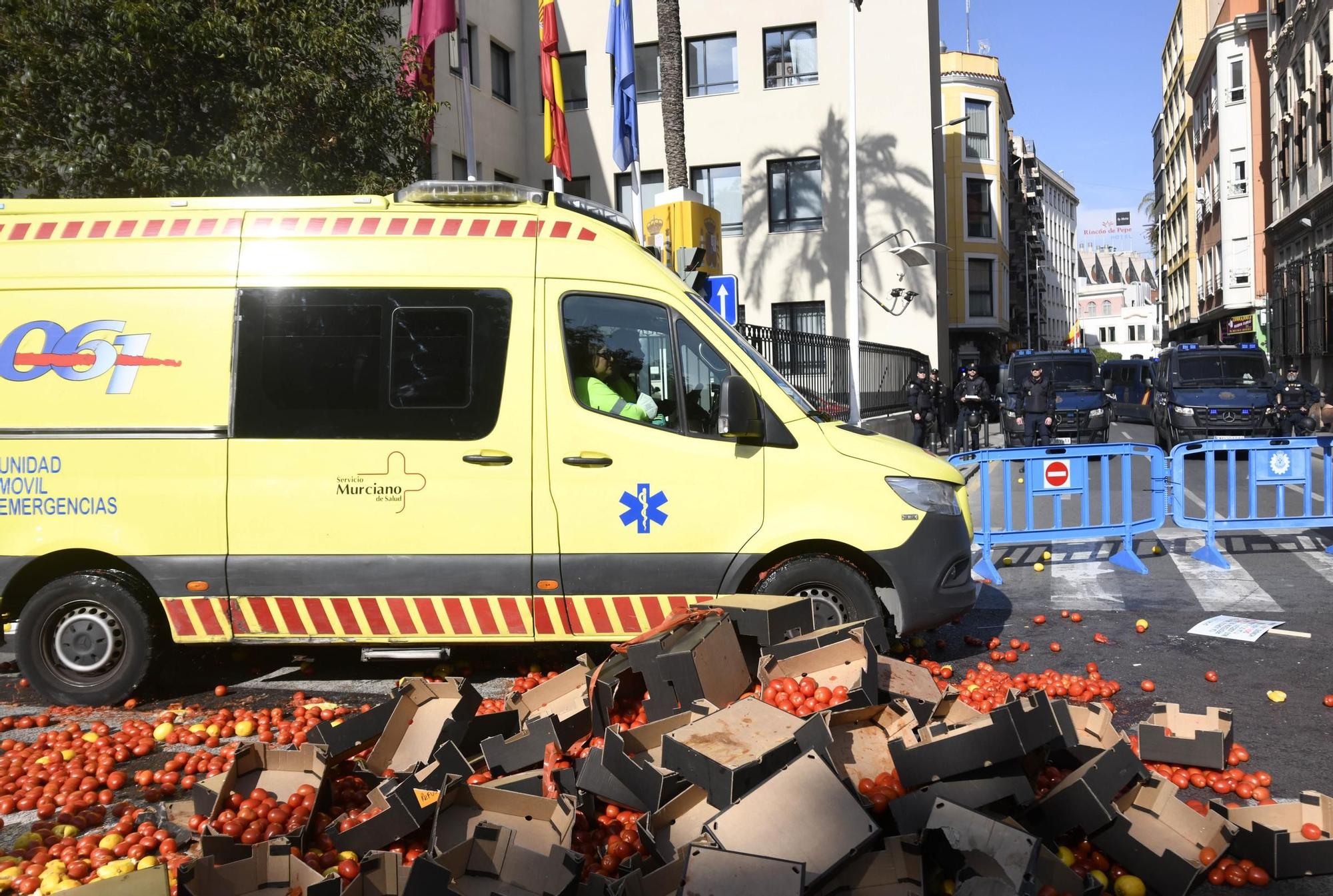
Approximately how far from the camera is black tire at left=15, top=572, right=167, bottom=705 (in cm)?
627

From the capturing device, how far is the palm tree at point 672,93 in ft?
60.7

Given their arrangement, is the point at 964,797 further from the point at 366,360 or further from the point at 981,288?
the point at 981,288

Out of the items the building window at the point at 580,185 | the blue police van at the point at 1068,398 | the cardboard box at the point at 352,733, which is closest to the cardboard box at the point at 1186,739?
the cardboard box at the point at 352,733

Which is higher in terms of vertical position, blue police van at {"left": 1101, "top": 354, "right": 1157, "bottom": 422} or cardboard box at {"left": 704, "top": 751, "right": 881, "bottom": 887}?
blue police van at {"left": 1101, "top": 354, "right": 1157, "bottom": 422}

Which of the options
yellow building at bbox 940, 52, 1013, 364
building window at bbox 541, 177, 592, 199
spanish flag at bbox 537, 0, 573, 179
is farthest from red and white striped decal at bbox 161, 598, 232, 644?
yellow building at bbox 940, 52, 1013, 364

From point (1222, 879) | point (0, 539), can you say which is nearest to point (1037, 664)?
point (1222, 879)

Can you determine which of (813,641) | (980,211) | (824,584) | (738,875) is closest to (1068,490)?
(824,584)

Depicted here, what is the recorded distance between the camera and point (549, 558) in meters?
6.14

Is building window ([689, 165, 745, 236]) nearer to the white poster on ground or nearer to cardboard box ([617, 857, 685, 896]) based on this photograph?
the white poster on ground

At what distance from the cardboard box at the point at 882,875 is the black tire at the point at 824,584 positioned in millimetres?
2668

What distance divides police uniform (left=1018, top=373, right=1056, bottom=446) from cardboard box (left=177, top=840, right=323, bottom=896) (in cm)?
1788

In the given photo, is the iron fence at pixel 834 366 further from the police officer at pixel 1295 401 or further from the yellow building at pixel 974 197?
the yellow building at pixel 974 197

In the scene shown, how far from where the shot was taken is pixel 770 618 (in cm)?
548

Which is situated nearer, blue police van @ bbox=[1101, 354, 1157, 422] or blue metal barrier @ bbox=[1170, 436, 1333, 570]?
blue metal barrier @ bbox=[1170, 436, 1333, 570]
